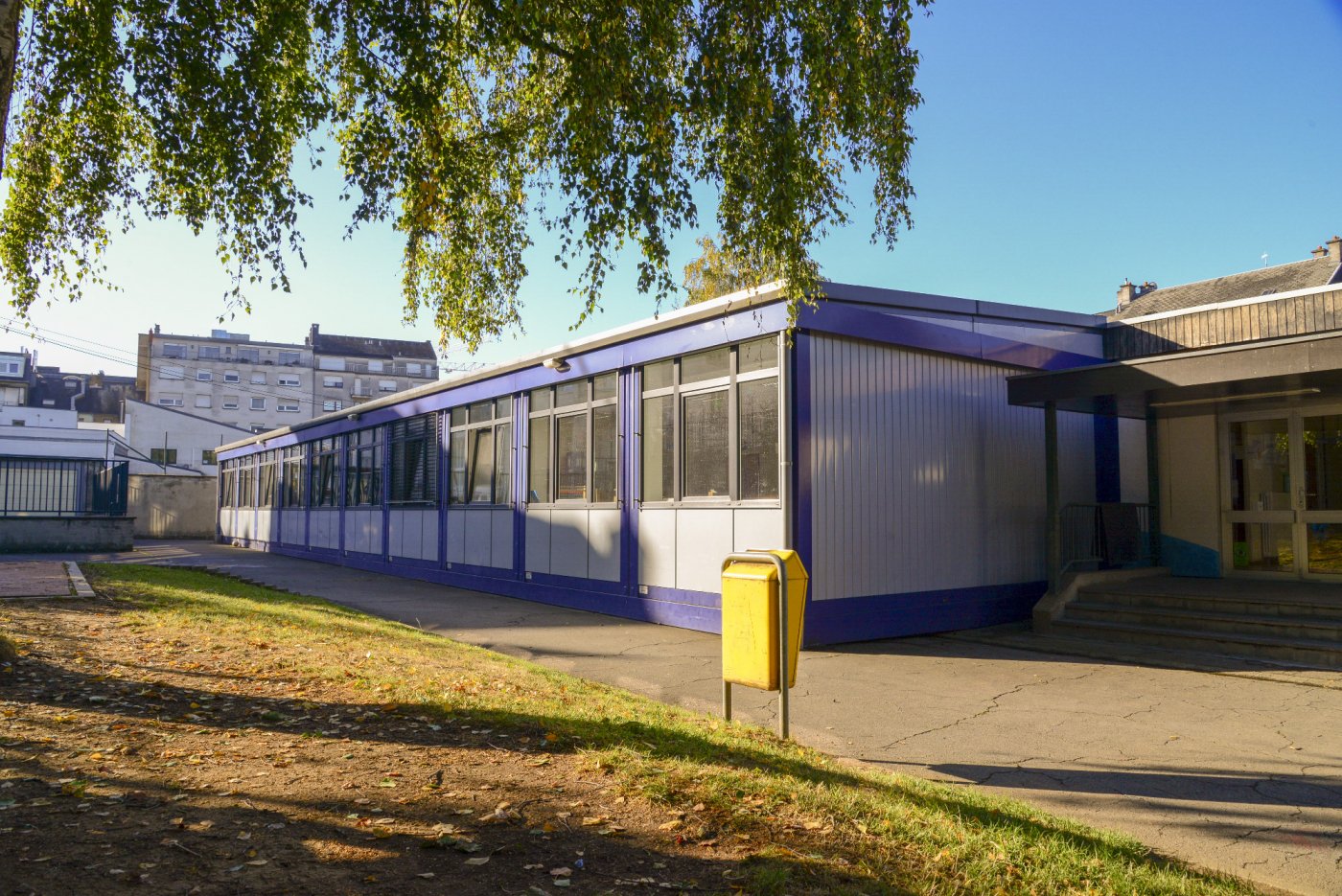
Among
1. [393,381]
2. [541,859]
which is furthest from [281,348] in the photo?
[541,859]

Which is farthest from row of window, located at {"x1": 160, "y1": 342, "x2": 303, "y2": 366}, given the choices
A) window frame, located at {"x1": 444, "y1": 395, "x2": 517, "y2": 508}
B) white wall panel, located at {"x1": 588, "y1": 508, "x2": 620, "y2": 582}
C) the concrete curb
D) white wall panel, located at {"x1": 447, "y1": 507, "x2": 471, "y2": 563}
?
white wall panel, located at {"x1": 588, "y1": 508, "x2": 620, "y2": 582}

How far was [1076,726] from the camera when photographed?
22.8ft

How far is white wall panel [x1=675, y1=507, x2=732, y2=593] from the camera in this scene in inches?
455

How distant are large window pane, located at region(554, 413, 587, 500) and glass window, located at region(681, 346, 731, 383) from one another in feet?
9.26

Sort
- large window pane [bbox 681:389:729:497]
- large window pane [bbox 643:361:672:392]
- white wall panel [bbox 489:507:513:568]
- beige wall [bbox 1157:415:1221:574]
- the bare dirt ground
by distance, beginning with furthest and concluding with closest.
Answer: white wall panel [bbox 489:507:513:568], beige wall [bbox 1157:415:1221:574], large window pane [bbox 643:361:672:392], large window pane [bbox 681:389:729:497], the bare dirt ground

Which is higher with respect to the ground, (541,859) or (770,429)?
(770,429)

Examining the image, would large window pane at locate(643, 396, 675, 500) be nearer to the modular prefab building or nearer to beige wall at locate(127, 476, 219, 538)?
the modular prefab building

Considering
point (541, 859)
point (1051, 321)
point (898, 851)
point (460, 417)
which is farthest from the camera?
point (460, 417)

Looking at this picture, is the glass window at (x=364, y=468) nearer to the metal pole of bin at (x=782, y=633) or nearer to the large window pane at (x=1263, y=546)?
the large window pane at (x=1263, y=546)

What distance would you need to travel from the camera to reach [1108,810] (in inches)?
198

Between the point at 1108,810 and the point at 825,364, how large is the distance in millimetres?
6541

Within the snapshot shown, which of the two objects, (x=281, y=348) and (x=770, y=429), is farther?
(x=281, y=348)

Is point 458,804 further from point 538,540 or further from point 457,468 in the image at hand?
point 457,468

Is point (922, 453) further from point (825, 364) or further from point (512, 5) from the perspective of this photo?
point (512, 5)
